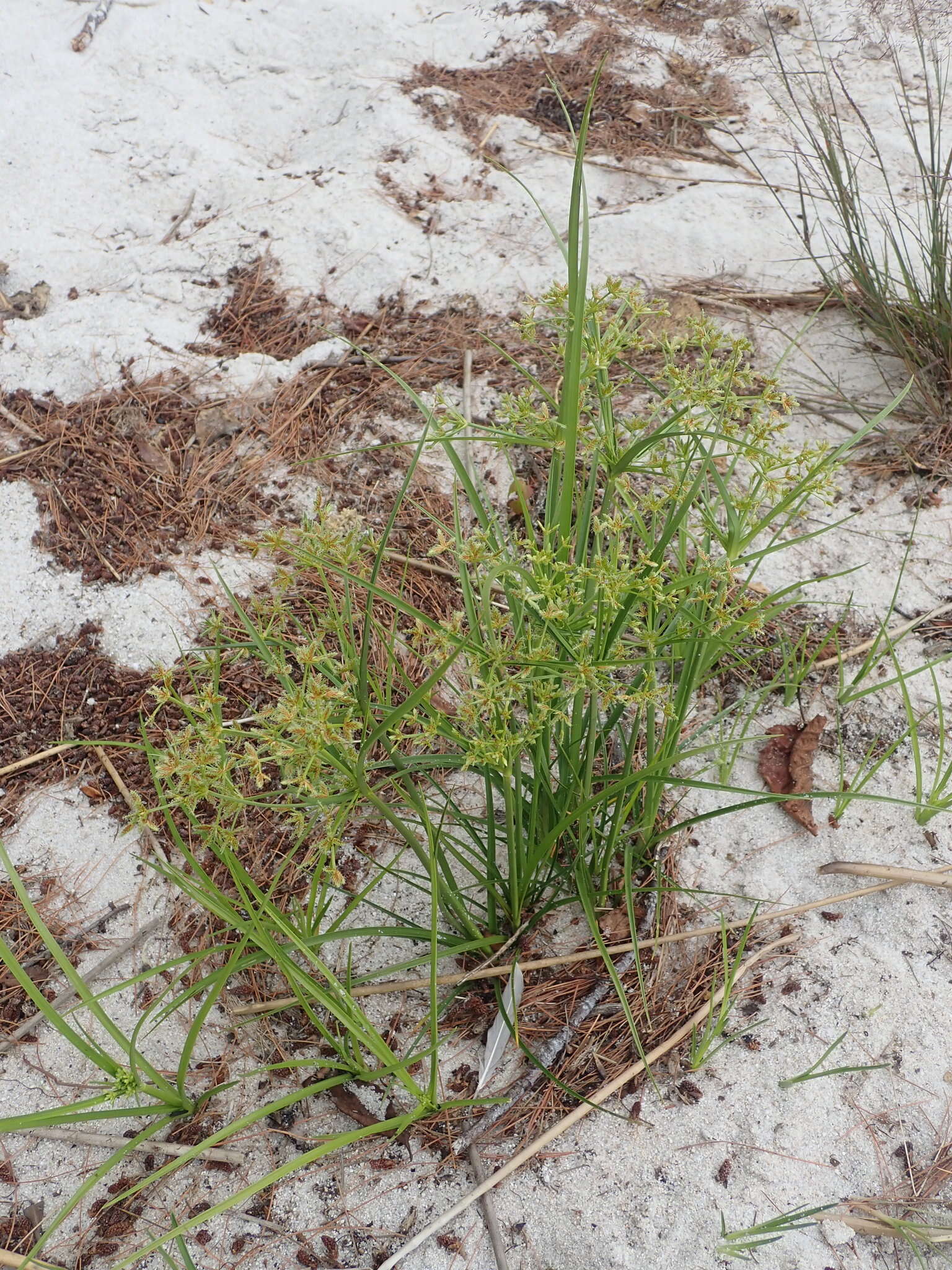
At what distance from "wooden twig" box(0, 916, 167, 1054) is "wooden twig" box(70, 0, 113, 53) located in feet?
12.4

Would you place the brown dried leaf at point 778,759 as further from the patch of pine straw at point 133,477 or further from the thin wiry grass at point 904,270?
the patch of pine straw at point 133,477

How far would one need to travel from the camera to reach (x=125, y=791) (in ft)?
6.26

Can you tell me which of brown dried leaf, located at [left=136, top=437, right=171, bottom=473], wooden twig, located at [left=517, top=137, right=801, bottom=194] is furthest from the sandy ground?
brown dried leaf, located at [left=136, top=437, right=171, bottom=473]

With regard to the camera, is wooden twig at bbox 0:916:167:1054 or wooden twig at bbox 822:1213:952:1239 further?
wooden twig at bbox 0:916:167:1054

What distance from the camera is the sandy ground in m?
1.42

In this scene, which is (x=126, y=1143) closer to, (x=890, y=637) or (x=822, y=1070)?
(x=822, y=1070)

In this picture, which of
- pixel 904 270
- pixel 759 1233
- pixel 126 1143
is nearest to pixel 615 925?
pixel 759 1233

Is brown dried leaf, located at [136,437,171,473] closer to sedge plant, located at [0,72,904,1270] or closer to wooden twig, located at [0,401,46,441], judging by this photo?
wooden twig, located at [0,401,46,441]

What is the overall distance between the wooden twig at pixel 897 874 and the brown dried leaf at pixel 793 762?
0.12m

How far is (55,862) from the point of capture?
1.89 meters

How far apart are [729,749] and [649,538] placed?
2.21 feet

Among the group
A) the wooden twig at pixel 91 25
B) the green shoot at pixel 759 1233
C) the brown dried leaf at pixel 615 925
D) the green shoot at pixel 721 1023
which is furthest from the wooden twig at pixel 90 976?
the wooden twig at pixel 91 25

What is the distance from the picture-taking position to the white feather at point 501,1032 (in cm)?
151

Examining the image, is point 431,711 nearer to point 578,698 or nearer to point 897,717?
A: point 578,698
